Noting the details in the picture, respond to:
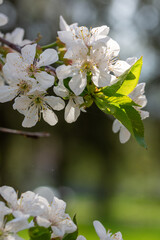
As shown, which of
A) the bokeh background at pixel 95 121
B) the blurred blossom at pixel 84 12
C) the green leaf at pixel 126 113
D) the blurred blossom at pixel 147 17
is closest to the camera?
the green leaf at pixel 126 113

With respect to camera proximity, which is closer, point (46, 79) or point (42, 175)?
point (46, 79)

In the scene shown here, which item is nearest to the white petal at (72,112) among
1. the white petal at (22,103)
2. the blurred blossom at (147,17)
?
the white petal at (22,103)

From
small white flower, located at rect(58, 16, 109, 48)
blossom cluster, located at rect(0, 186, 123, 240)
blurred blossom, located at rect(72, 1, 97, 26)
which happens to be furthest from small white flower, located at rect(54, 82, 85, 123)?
blurred blossom, located at rect(72, 1, 97, 26)

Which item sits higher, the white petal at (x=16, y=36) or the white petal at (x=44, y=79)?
the white petal at (x=16, y=36)

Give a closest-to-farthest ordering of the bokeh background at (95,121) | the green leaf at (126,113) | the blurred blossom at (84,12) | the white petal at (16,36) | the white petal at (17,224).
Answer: the white petal at (17,224)
the green leaf at (126,113)
the white petal at (16,36)
the bokeh background at (95,121)
the blurred blossom at (84,12)

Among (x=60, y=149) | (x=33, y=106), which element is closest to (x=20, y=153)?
(x=60, y=149)

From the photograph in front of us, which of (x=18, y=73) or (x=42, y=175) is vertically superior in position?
(x=18, y=73)

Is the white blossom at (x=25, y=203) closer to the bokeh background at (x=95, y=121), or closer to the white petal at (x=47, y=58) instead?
the white petal at (x=47, y=58)

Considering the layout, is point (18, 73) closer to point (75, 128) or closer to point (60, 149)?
point (75, 128)
